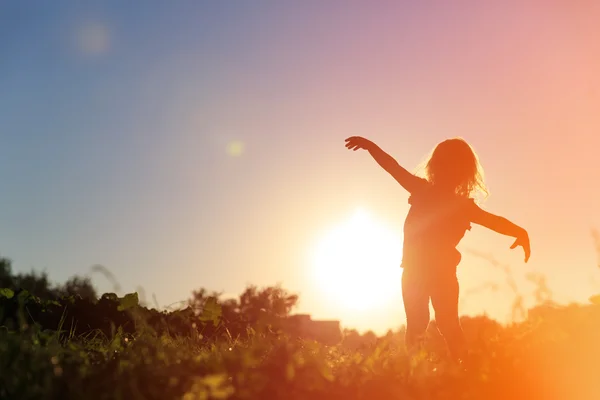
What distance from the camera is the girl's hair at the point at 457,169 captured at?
313 inches

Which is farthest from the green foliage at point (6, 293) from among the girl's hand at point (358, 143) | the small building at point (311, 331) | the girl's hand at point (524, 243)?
the girl's hand at point (524, 243)

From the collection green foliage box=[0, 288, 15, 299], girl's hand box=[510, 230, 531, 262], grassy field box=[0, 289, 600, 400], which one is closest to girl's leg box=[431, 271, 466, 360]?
girl's hand box=[510, 230, 531, 262]

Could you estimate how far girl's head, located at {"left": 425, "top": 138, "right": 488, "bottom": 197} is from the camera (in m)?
7.94

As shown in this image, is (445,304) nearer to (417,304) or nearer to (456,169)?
(417,304)

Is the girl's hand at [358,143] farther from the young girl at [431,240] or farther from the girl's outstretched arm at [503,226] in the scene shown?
the girl's outstretched arm at [503,226]

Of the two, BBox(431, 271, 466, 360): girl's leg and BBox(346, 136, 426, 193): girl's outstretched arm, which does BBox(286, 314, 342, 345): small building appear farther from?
BBox(346, 136, 426, 193): girl's outstretched arm

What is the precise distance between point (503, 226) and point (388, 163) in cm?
148

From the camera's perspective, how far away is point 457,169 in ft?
26.1

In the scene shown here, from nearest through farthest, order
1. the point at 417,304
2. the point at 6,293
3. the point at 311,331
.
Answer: the point at 417,304 < the point at 311,331 < the point at 6,293

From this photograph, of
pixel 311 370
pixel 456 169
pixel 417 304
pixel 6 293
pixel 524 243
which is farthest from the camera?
pixel 6 293

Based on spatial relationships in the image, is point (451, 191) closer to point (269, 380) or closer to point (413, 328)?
point (413, 328)

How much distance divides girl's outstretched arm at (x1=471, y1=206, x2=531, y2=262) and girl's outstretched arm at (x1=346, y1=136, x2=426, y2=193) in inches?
30.3

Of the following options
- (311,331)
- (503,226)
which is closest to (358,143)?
(503,226)

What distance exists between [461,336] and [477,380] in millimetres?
3705
